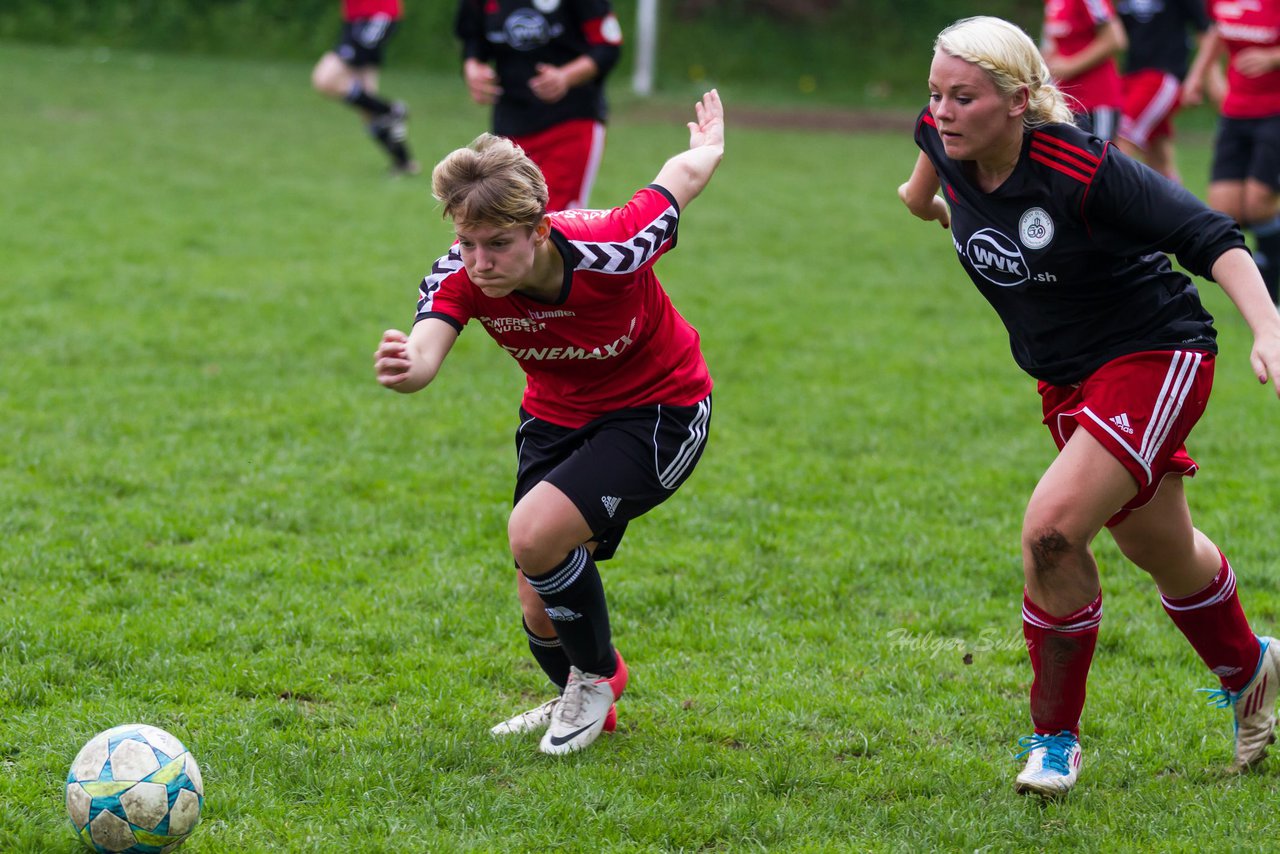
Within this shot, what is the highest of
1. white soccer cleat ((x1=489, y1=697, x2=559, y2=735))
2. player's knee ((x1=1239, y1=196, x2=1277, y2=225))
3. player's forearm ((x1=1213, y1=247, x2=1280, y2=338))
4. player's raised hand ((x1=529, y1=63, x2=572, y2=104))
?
player's forearm ((x1=1213, y1=247, x2=1280, y2=338))

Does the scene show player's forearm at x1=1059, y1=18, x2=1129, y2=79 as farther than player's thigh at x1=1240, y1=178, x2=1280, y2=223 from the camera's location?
Yes

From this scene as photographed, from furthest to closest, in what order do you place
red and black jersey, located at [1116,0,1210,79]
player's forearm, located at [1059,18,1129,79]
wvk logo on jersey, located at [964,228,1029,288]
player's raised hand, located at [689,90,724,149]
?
red and black jersey, located at [1116,0,1210,79]
player's forearm, located at [1059,18,1129,79]
player's raised hand, located at [689,90,724,149]
wvk logo on jersey, located at [964,228,1029,288]

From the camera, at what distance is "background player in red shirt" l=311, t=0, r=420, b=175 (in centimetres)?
1421

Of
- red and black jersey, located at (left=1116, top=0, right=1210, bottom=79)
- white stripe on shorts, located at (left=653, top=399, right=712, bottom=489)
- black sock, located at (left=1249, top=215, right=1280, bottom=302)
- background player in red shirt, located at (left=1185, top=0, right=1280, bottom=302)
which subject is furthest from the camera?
red and black jersey, located at (left=1116, top=0, right=1210, bottom=79)

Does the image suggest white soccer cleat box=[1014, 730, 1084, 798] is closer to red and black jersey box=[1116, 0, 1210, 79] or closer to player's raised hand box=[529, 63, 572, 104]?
player's raised hand box=[529, 63, 572, 104]

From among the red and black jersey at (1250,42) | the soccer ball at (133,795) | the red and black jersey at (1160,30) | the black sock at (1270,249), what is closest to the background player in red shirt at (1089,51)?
the red and black jersey at (1250,42)

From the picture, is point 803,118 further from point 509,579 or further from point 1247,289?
point 1247,289

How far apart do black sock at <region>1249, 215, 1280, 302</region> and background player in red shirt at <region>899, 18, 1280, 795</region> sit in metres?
5.62

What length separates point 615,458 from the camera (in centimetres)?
391

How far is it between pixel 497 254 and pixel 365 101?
11106 millimetres

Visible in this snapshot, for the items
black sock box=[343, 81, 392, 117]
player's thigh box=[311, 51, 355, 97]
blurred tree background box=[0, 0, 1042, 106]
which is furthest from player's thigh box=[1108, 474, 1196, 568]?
blurred tree background box=[0, 0, 1042, 106]

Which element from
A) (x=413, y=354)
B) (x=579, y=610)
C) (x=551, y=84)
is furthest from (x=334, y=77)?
(x=413, y=354)

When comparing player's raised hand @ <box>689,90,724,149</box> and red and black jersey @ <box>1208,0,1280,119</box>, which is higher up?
player's raised hand @ <box>689,90,724,149</box>

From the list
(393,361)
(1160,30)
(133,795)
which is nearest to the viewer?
(133,795)
